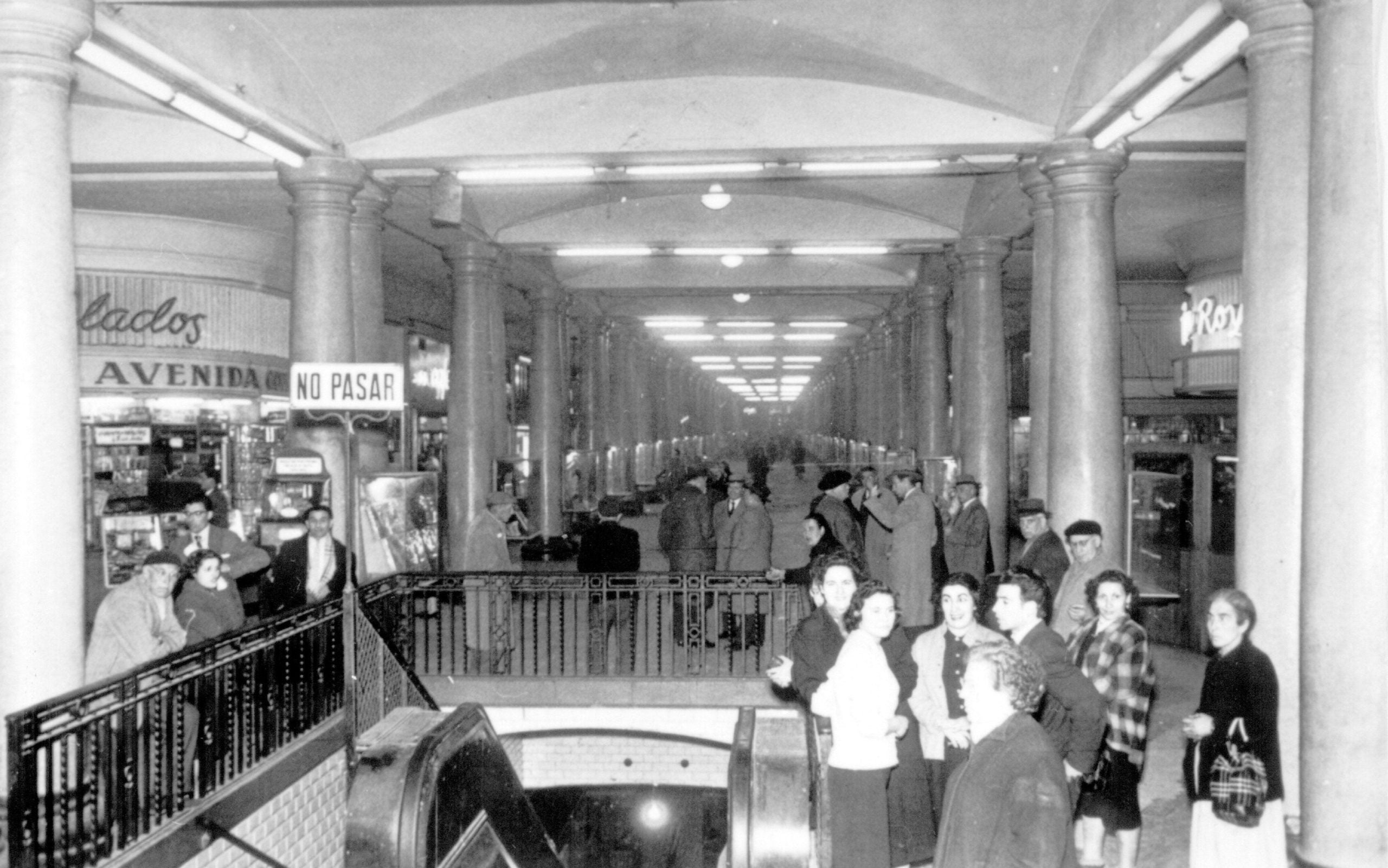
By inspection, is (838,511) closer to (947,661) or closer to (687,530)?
(687,530)

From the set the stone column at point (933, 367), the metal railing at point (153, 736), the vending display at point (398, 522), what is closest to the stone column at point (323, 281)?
the vending display at point (398, 522)

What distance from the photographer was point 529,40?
374 inches

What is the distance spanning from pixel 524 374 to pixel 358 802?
→ 2608cm

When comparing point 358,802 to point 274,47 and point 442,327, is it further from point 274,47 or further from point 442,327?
Result: point 442,327

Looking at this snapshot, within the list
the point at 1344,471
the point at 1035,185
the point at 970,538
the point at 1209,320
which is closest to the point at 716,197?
the point at 1035,185

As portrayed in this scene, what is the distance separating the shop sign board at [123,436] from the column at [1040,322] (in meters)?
10.5

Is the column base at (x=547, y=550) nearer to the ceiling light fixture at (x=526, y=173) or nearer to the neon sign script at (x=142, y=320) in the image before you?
the neon sign script at (x=142, y=320)

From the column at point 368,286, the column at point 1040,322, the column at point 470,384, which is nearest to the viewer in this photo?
the column at point 1040,322

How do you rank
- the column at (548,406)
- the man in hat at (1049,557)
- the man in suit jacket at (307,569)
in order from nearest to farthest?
the man in hat at (1049,557) < the man in suit jacket at (307,569) < the column at (548,406)

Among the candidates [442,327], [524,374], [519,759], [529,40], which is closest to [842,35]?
[529,40]

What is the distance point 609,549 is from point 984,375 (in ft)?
24.1

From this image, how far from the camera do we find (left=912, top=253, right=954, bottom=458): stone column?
68.0ft

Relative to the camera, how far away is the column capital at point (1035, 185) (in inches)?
427

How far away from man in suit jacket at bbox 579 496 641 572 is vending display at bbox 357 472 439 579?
5.34 feet
